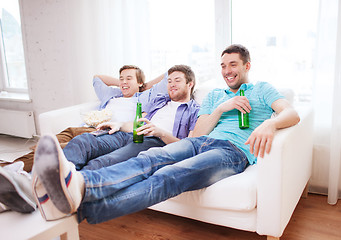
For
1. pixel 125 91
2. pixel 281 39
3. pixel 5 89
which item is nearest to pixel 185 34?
pixel 125 91

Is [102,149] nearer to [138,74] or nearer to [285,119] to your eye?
[138,74]

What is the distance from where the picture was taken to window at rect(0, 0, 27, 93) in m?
4.42

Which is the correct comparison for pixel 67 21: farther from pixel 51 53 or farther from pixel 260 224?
pixel 260 224

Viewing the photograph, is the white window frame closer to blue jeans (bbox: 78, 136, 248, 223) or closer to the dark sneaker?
blue jeans (bbox: 78, 136, 248, 223)

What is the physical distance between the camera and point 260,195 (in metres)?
1.61

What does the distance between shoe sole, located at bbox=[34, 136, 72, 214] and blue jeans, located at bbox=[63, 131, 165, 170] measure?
0.68 metres

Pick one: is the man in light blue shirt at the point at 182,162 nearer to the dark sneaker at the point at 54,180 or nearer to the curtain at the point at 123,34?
the dark sneaker at the point at 54,180

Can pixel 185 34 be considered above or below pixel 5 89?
above

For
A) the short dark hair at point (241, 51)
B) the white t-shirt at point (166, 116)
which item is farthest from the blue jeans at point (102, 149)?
the short dark hair at point (241, 51)

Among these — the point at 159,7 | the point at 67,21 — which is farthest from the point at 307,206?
the point at 67,21

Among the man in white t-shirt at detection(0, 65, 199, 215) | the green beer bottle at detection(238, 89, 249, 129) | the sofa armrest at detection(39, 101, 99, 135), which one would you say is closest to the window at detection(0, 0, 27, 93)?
the sofa armrest at detection(39, 101, 99, 135)

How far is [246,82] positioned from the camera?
Result: 2.16 metres

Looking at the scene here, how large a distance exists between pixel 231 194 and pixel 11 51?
13.3 feet

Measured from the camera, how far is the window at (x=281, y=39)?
2387mm
